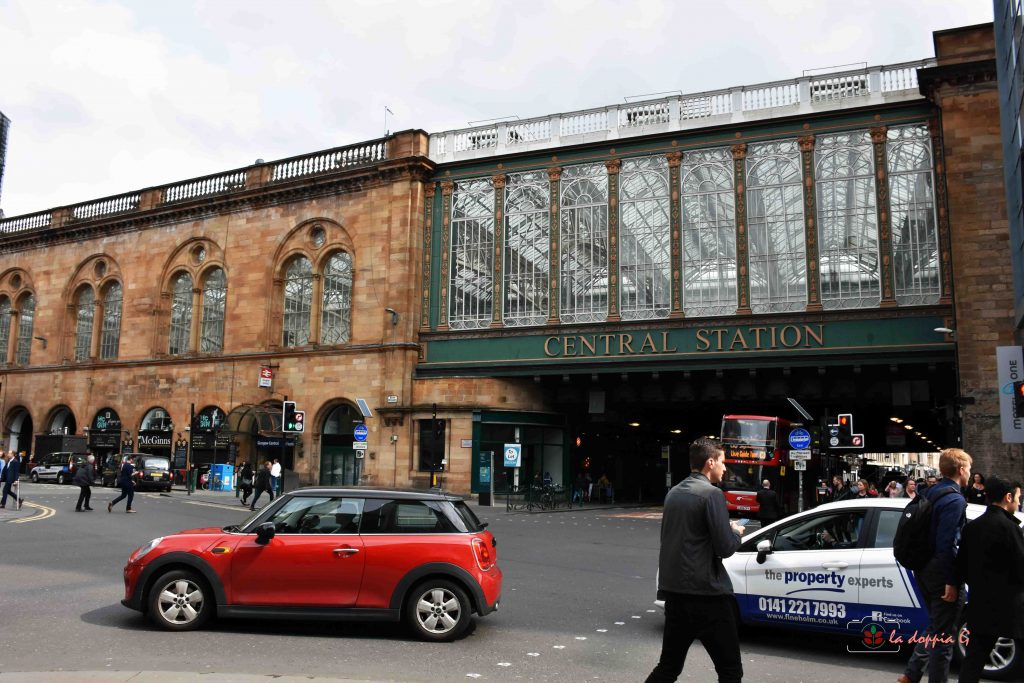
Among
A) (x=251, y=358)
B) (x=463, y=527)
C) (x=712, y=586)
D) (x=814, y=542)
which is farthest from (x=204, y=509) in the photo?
(x=712, y=586)

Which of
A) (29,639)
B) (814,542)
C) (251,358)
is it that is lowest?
(29,639)

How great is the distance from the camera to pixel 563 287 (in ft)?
Answer: 108

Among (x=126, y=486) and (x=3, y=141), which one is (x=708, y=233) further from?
(x=3, y=141)

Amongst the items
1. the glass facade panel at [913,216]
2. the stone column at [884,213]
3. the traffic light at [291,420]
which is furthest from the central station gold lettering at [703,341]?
the traffic light at [291,420]

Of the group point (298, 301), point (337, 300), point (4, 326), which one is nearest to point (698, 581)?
point (337, 300)

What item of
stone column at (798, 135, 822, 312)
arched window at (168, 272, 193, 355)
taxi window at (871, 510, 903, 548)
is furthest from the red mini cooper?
arched window at (168, 272, 193, 355)

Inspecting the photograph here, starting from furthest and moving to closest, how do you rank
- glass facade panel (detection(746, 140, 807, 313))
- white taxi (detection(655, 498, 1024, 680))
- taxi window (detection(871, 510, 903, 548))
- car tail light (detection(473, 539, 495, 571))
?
glass facade panel (detection(746, 140, 807, 313)) → car tail light (detection(473, 539, 495, 571)) → taxi window (detection(871, 510, 903, 548)) → white taxi (detection(655, 498, 1024, 680))

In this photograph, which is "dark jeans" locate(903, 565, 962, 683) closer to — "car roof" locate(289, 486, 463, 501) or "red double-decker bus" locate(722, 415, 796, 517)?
"car roof" locate(289, 486, 463, 501)

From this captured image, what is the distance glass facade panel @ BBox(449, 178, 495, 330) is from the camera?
34344 millimetres

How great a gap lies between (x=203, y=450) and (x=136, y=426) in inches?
209

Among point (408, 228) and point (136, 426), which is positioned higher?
point (408, 228)

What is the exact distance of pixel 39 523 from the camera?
1905cm

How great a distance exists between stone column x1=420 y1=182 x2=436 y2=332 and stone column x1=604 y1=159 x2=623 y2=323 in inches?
310

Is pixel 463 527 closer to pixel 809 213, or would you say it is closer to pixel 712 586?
pixel 712 586
